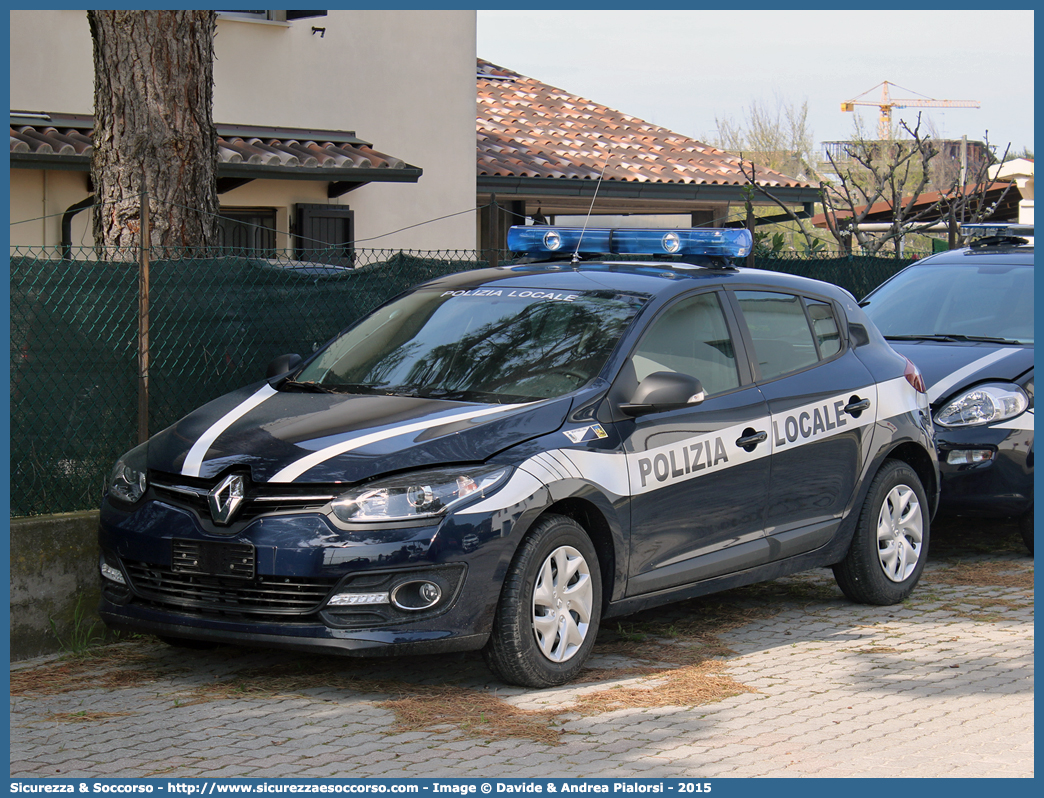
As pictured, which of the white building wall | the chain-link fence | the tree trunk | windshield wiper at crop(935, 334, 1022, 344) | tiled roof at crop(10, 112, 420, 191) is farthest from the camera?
the white building wall

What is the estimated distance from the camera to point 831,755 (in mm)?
4695

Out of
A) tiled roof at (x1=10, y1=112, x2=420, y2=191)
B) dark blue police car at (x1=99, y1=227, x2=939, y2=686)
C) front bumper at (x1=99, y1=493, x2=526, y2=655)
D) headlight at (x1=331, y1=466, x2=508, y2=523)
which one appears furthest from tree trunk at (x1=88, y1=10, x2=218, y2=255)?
headlight at (x1=331, y1=466, x2=508, y2=523)

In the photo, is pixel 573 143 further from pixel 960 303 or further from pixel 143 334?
pixel 143 334

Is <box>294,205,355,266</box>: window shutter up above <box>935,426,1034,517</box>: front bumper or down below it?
above

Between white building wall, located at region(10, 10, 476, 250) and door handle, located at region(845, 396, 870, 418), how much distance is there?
23.1 ft

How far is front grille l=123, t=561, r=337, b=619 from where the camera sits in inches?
202

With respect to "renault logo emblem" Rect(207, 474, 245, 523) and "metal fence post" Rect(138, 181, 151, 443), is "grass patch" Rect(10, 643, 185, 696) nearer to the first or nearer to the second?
"renault logo emblem" Rect(207, 474, 245, 523)

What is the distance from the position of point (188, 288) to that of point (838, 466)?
3.61m

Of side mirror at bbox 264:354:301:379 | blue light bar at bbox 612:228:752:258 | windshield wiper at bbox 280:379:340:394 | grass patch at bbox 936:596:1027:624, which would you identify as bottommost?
grass patch at bbox 936:596:1027:624

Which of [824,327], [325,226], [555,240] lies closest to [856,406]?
[824,327]

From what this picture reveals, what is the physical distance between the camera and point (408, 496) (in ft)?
16.8

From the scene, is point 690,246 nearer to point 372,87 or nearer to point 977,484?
point 977,484

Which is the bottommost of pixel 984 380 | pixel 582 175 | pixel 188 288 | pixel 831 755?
pixel 831 755

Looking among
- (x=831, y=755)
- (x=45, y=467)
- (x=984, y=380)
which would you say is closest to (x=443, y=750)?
(x=831, y=755)
